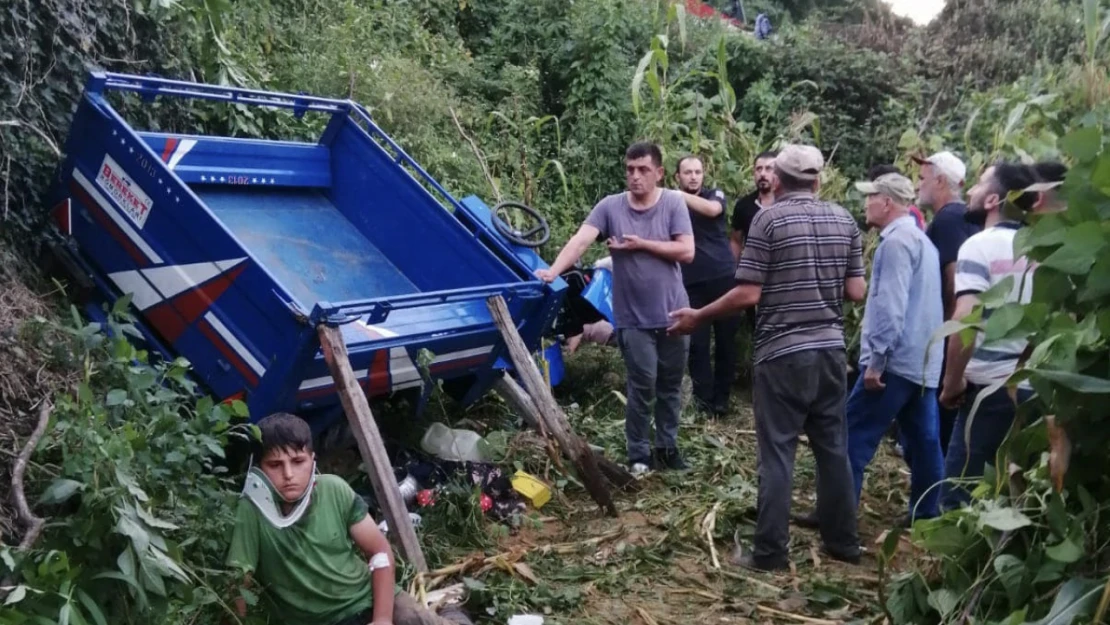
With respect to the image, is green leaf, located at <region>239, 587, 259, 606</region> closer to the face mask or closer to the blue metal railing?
the face mask

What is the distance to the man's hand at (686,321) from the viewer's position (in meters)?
5.33

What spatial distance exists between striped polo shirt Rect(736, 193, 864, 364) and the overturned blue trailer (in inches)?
51.7

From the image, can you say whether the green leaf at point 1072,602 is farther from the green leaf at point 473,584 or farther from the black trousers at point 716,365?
the black trousers at point 716,365

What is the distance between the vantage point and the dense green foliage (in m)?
2.57

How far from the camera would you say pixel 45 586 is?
126 inches

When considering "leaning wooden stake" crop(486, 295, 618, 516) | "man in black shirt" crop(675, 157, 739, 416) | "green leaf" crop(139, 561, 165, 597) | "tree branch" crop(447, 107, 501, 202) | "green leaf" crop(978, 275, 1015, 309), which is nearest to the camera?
"green leaf" crop(978, 275, 1015, 309)

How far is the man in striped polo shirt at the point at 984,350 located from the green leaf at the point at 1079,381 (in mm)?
1831

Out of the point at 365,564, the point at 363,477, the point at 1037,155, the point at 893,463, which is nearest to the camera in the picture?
the point at 365,564

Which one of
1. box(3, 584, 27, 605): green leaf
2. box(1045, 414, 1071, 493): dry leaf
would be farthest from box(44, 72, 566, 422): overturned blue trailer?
box(1045, 414, 1071, 493): dry leaf

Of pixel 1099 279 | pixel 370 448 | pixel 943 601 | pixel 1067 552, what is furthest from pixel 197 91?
pixel 1067 552

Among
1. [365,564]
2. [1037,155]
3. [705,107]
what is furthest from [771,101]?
[365,564]

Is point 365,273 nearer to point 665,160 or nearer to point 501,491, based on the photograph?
point 501,491

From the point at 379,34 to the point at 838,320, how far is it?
6.54m

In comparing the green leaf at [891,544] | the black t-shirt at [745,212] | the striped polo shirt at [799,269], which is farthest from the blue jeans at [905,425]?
the black t-shirt at [745,212]
